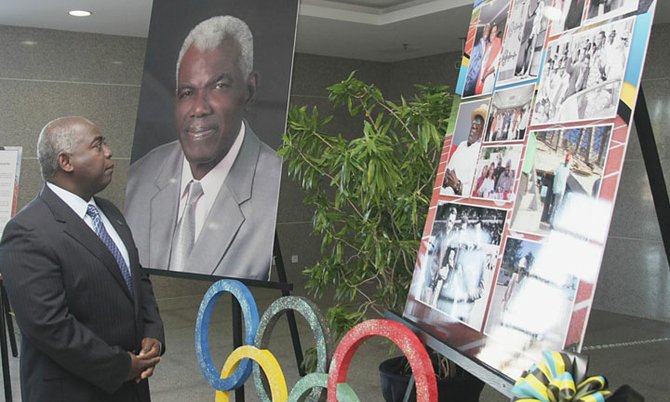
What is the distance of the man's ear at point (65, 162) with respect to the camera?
2.41 m

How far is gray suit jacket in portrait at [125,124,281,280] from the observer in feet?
10.7

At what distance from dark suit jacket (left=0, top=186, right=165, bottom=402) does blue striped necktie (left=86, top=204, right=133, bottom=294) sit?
0.04 meters

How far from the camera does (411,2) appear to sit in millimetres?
6824

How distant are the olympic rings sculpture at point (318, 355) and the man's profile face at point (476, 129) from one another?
0.56 meters

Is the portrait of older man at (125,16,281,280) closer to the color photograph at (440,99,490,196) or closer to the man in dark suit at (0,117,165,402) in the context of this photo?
the man in dark suit at (0,117,165,402)

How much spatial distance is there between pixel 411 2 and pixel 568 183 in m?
5.43

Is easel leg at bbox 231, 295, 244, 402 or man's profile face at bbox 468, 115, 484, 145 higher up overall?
man's profile face at bbox 468, 115, 484, 145

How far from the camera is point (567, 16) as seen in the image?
1817mm

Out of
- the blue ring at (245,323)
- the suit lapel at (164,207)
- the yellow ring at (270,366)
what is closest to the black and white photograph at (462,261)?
the yellow ring at (270,366)

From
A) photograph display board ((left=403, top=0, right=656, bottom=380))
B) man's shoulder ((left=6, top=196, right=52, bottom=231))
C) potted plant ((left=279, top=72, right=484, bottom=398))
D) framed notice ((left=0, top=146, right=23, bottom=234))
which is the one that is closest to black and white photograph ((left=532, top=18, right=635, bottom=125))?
photograph display board ((left=403, top=0, right=656, bottom=380))

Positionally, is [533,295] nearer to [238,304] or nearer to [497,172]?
[497,172]

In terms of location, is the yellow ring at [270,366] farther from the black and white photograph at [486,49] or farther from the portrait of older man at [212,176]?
the black and white photograph at [486,49]

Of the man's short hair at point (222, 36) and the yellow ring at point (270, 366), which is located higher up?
the man's short hair at point (222, 36)

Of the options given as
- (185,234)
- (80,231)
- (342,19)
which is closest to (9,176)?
(185,234)
